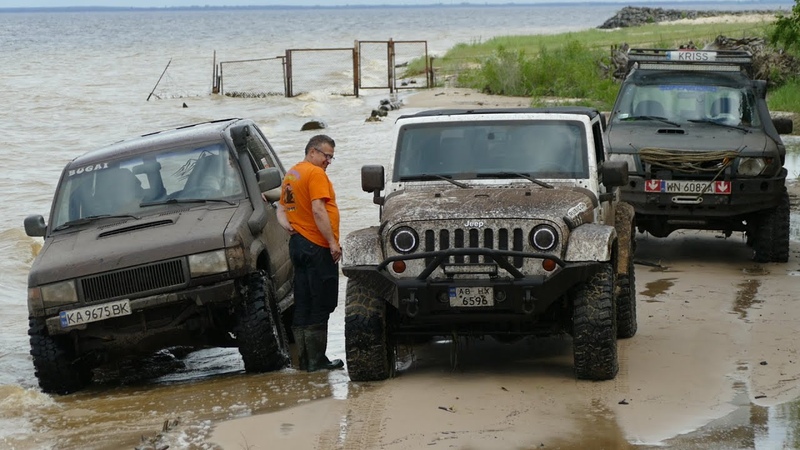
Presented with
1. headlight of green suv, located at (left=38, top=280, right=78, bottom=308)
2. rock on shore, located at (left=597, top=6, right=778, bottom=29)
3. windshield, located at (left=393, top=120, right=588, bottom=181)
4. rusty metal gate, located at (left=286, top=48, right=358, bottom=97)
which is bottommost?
rock on shore, located at (left=597, top=6, right=778, bottom=29)

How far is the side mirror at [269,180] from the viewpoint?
31.0 ft

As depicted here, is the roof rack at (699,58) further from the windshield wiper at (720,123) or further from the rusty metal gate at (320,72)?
the rusty metal gate at (320,72)

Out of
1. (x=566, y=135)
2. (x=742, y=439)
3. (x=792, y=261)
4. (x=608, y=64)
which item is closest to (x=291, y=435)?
(x=742, y=439)

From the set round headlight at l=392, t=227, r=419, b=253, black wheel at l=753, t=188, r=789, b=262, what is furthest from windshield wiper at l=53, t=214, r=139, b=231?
black wheel at l=753, t=188, r=789, b=262

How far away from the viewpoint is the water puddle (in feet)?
37.1

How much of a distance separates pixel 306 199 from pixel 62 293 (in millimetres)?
1796

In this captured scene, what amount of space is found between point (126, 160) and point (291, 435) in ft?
11.7

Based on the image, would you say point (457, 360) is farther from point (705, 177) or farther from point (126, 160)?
point (705, 177)

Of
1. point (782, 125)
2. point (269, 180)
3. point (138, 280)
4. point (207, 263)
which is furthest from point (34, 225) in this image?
point (782, 125)

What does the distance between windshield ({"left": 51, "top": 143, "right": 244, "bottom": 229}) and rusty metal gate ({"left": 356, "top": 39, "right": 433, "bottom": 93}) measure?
28969mm

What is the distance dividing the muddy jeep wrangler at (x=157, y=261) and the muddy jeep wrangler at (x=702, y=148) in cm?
444

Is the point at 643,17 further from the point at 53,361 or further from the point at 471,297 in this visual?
the point at 471,297

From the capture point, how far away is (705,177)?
41.3 ft

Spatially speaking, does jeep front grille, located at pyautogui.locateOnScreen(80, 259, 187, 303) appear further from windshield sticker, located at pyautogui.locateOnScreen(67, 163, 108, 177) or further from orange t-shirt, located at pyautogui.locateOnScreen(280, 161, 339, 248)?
windshield sticker, located at pyautogui.locateOnScreen(67, 163, 108, 177)
